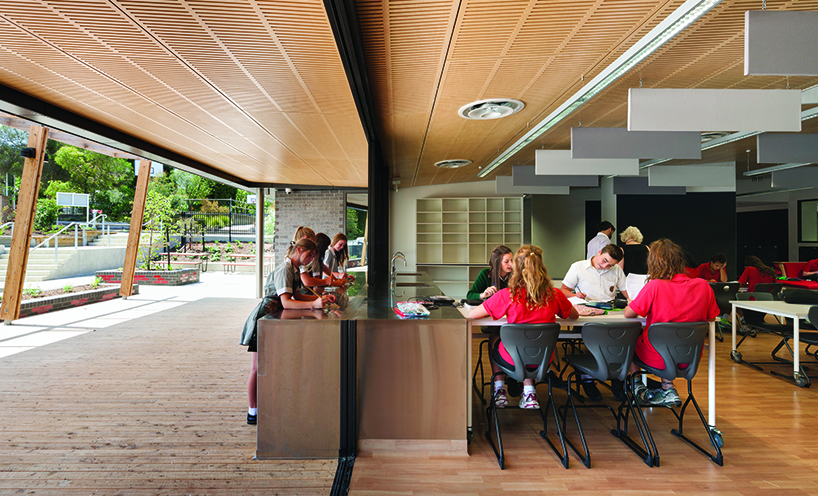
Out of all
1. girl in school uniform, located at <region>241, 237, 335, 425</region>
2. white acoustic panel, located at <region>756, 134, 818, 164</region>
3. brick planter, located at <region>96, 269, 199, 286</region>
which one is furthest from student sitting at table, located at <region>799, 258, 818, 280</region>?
brick planter, located at <region>96, 269, 199, 286</region>

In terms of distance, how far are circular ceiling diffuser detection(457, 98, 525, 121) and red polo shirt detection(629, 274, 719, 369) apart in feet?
7.40

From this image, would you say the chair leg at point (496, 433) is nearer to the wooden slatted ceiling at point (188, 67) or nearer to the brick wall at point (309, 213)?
the wooden slatted ceiling at point (188, 67)

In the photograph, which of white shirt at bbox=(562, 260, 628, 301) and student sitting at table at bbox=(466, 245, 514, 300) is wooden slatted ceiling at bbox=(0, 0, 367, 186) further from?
white shirt at bbox=(562, 260, 628, 301)

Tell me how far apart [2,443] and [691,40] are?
18.1 feet

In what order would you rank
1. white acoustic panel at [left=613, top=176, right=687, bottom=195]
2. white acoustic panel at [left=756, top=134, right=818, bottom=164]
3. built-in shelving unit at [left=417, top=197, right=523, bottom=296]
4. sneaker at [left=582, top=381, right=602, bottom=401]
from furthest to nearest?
built-in shelving unit at [left=417, top=197, right=523, bottom=296], white acoustic panel at [left=613, top=176, right=687, bottom=195], white acoustic panel at [left=756, top=134, right=818, bottom=164], sneaker at [left=582, top=381, right=602, bottom=401]

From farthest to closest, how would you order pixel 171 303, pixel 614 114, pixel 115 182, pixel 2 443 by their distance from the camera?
pixel 115 182, pixel 171 303, pixel 614 114, pixel 2 443

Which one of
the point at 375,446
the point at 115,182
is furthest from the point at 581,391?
the point at 115,182

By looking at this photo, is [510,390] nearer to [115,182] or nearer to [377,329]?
[377,329]

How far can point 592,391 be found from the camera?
350 centimetres

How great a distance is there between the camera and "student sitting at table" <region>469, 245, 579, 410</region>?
9.36 ft

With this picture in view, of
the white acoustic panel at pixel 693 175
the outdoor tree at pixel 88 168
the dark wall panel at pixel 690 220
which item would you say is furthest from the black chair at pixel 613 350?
the outdoor tree at pixel 88 168

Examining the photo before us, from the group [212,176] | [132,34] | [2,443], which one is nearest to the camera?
[132,34]

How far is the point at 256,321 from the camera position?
287 cm

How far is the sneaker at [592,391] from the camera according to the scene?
343cm
